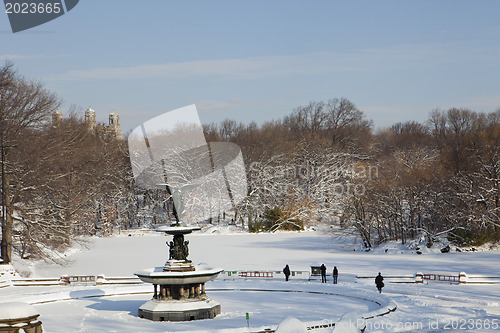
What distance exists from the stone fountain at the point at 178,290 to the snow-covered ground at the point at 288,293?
650 millimetres

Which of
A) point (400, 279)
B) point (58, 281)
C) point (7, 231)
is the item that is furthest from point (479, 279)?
point (7, 231)

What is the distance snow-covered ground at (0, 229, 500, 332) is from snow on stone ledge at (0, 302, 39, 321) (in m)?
5.11

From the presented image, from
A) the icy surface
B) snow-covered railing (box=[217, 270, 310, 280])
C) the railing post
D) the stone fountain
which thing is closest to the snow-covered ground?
the railing post

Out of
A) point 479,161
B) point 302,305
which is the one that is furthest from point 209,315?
point 479,161

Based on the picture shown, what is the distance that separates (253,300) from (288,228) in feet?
126

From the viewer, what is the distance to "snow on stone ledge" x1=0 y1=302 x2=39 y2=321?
15.4 m

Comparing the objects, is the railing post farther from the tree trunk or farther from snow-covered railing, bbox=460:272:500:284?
the tree trunk

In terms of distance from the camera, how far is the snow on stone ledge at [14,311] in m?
15.4

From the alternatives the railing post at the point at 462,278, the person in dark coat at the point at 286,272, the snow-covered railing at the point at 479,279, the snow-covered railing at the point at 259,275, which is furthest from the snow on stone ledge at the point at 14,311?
the snow-covered railing at the point at 479,279

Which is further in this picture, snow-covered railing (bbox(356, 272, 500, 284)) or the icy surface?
snow-covered railing (bbox(356, 272, 500, 284))

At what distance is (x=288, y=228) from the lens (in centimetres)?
6538

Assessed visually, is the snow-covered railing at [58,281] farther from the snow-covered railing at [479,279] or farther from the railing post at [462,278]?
the snow-covered railing at [479,279]

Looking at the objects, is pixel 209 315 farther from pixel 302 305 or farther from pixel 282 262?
pixel 282 262

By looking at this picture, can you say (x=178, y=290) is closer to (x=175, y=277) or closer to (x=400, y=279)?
(x=175, y=277)
